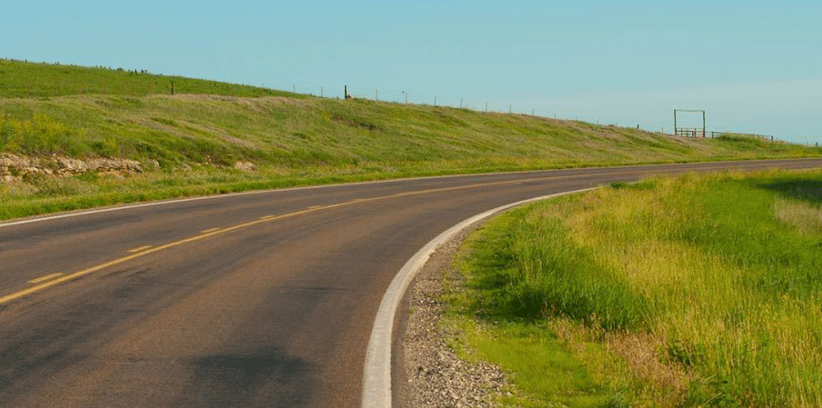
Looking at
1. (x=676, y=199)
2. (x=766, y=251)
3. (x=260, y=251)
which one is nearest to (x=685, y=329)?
(x=260, y=251)

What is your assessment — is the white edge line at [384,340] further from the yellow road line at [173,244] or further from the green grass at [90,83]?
the green grass at [90,83]

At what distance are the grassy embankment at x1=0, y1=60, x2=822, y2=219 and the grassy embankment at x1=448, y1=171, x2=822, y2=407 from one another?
1180 centimetres

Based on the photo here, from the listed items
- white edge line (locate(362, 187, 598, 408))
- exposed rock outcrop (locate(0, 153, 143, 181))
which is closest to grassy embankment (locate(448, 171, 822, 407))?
white edge line (locate(362, 187, 598, 408))

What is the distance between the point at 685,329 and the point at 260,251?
26.1 ft

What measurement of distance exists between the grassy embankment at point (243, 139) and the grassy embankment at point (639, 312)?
11.8m

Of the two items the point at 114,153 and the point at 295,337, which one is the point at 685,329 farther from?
the point at 114,153

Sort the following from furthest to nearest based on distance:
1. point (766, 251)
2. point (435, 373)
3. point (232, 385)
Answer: point (766, 251) < point (435, 373) < point (232, 385)

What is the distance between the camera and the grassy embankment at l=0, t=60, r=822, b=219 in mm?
30938

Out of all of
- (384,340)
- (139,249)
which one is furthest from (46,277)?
(384,340)

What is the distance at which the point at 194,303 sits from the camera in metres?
10.2

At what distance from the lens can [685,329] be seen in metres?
8.60

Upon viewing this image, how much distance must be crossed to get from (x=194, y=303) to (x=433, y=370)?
3.81m

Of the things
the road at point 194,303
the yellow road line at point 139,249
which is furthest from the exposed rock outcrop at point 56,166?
the yellow road line at point 139,249

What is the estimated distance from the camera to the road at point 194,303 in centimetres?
698
